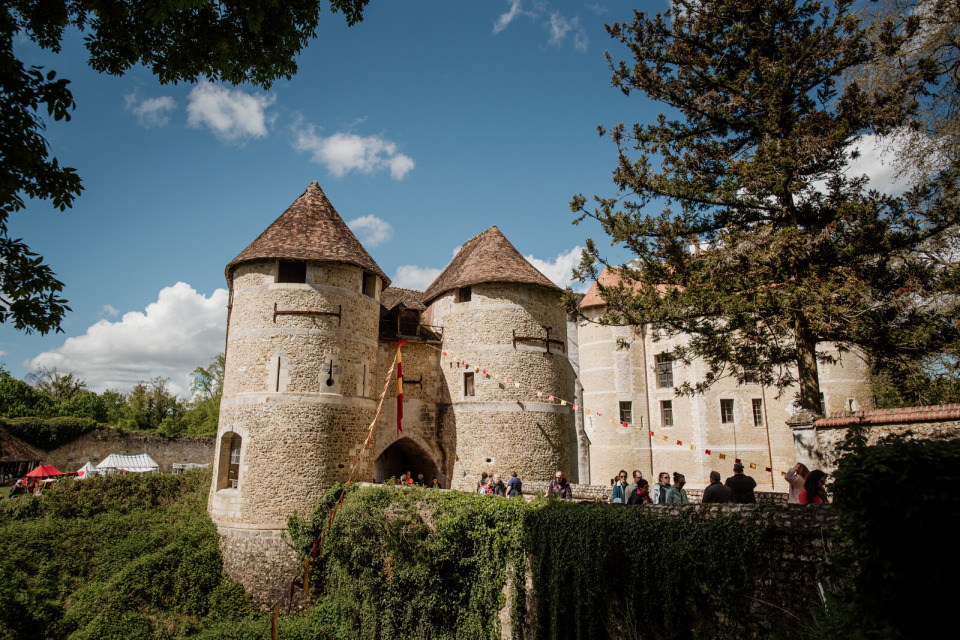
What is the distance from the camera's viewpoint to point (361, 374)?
16250mm

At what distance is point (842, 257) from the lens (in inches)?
381

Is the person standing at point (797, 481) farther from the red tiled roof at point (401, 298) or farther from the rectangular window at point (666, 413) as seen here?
the rectangular window at point (666, 413)

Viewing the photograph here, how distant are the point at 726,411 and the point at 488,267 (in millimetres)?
14705

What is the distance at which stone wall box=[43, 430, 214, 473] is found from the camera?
99.1 ft

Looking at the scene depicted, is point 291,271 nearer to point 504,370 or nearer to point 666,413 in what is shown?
point 504,370

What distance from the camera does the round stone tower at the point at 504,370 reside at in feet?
56.0

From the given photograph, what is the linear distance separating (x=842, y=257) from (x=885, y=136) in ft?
8.85

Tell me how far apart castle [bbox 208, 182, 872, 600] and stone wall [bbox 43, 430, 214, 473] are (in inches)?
792

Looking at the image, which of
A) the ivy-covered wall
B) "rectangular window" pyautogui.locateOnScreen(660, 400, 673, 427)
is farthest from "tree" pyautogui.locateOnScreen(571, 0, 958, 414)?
"rectangular window" pyautogui.locateOnScreen(660, 400, 673, 427)

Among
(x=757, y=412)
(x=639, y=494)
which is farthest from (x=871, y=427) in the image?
(x=757, y=412)

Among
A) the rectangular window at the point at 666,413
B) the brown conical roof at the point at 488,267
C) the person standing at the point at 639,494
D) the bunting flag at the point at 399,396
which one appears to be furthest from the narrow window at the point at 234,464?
the rectangular window at the point at 666,413

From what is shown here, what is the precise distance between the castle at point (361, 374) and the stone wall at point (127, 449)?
20.1 m

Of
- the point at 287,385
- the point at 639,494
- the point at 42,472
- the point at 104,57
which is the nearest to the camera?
the point at 104,57

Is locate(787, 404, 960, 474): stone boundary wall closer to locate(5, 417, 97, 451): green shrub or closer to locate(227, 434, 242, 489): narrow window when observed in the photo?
locate(227, 434, 242, 489): narrow window
